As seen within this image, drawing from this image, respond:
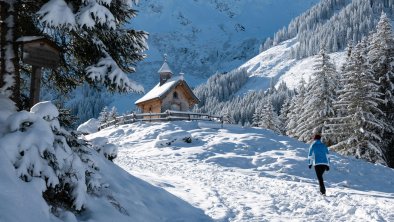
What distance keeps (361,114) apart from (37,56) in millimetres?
27930

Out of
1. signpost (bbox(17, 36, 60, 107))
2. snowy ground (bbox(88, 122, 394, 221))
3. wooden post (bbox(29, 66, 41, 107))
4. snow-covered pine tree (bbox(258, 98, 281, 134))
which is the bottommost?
snowy ground (bbox(88, 122, 394, 221))

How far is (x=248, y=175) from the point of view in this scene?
1945 centimetres

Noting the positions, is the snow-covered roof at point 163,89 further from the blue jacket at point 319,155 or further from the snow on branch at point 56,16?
the snow on branch at point 56,16

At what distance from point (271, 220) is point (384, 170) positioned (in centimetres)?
1690

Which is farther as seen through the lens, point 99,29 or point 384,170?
point 384,170

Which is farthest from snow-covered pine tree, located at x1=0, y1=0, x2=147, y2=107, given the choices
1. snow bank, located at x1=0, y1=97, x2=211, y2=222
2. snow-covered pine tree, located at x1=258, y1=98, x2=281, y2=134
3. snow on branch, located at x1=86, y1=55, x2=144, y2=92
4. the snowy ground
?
snow-covered pine tree, located at x1=258, y1=98, x2=281, y2=134

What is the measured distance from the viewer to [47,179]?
6.11 m

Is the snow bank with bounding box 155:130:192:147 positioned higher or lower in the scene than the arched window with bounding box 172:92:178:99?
lower

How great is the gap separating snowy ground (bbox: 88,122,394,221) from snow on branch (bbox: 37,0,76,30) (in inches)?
183

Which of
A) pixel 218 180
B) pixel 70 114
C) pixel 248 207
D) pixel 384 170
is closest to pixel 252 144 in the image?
pixel 384 170

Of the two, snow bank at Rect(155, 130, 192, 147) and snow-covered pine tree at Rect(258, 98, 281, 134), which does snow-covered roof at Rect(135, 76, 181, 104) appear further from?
snow-covered pine tree at Rect(258, 98, 281, 134)

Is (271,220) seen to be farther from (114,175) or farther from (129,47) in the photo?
(129,47)

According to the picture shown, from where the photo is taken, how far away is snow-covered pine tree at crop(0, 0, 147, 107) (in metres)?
Answer: 7.77

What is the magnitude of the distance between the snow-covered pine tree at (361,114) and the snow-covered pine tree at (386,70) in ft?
1.99
